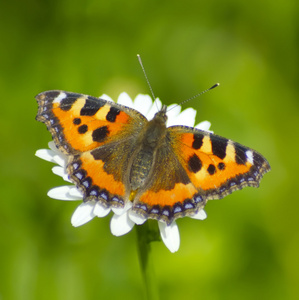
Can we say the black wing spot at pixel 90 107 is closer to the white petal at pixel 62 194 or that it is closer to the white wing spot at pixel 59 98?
the white wing spot at pixel 59 98

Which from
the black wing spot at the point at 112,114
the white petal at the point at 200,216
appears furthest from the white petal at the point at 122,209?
the black wing spot at the point at 112,114

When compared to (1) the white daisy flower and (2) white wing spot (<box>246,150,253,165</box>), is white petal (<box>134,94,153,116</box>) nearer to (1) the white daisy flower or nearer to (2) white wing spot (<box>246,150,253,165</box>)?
(1) the white daisy flower

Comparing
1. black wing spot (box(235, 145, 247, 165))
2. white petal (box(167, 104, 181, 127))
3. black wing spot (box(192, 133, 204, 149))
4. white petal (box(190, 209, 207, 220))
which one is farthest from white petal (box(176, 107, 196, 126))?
white petal (box(190, 209, 207, 220))

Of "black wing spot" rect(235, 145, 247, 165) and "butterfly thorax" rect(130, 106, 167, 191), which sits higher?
"butterfly thorax" rect(130, 106, 167, 191)

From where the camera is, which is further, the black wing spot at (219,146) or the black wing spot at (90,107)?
the black wing spot at (90,107)

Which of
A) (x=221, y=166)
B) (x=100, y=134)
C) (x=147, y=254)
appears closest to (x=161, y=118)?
(x=100, y=134)

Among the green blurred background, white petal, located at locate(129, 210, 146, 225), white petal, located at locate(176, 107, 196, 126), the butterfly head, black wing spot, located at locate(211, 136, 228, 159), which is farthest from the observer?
the green blurred background

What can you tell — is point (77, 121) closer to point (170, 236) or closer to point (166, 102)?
point (170, 236)
